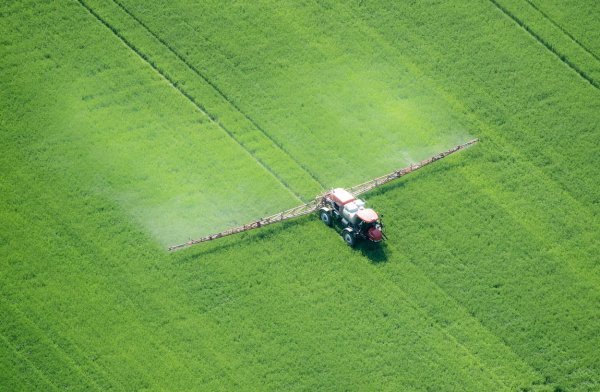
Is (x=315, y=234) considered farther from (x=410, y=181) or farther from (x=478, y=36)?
(x=478, y=36)

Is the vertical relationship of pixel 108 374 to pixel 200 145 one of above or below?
below

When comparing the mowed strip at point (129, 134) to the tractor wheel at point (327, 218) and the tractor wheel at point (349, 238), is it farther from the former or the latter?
the tractor wheel at point (349, 238)

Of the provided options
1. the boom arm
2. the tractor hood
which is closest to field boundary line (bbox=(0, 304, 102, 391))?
the boom arm

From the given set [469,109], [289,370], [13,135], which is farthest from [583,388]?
[13,135]

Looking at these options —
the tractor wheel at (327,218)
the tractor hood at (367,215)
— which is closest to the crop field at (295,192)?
the tractor wheel at (327,218)

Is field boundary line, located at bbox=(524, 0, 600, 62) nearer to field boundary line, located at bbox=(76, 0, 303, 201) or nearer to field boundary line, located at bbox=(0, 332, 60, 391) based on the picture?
field boundary line, located at bbox=(76, 0, 303, 201)

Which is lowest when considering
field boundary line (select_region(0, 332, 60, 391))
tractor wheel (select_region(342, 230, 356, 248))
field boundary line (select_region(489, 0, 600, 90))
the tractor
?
field boundary line (select_region(0, 332, 60, 391))
